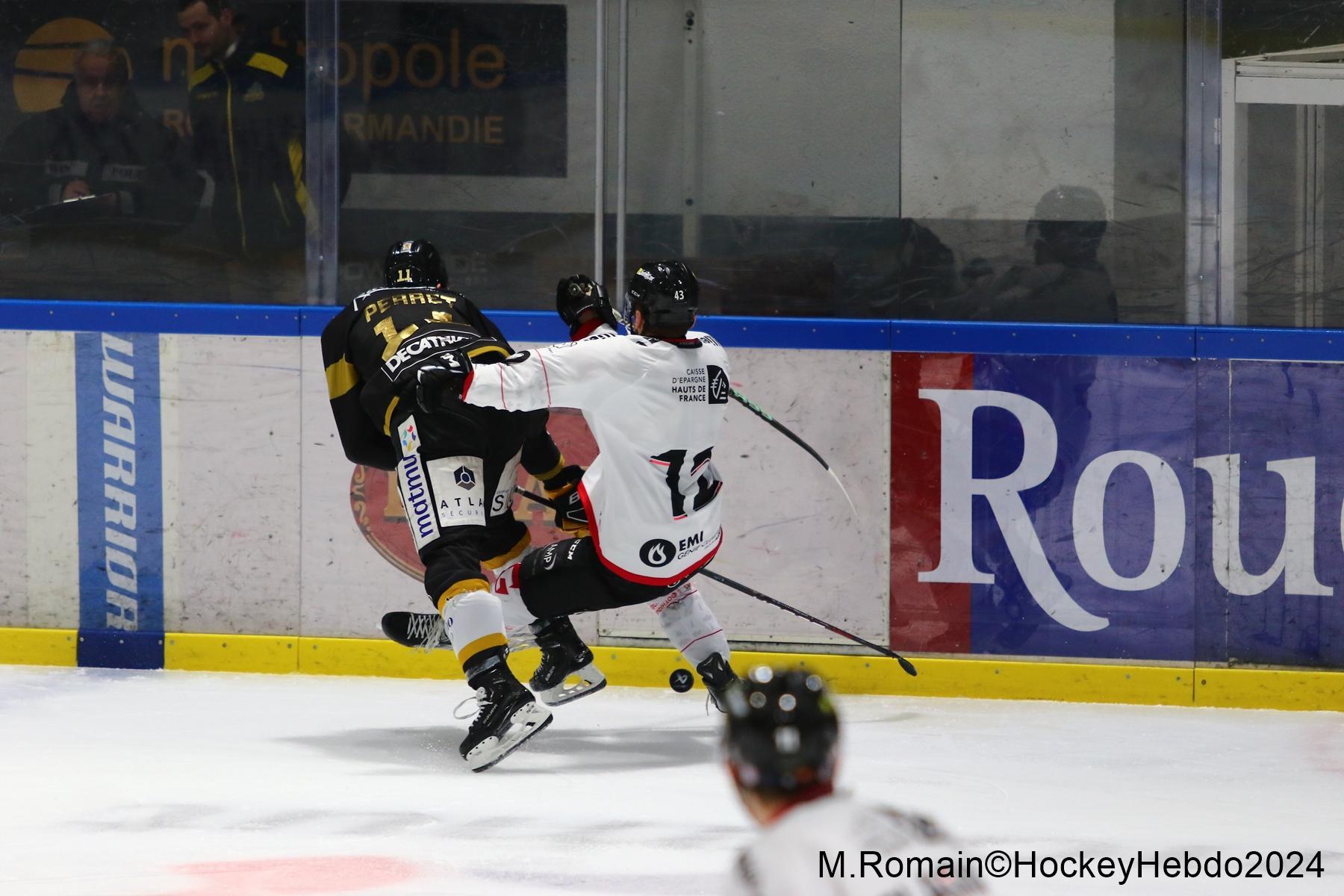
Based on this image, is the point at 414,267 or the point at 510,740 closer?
the point at 510,740

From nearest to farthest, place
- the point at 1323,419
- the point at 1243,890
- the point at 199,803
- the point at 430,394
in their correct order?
the point at 1243,890 → the point at 199,803 → the point at 430,394 → the point at 1323,419

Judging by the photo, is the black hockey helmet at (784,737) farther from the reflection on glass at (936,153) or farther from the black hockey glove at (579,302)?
the reflection on glass at (936,153)

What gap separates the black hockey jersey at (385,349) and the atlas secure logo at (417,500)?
15 cm

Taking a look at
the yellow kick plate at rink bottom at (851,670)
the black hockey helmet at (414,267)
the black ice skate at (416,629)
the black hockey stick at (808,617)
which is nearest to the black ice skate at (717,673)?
the black hockey stick at (808,617)

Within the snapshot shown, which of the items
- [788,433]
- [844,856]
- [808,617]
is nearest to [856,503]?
[788,433]

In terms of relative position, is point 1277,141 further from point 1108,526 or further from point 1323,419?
point 1108,526

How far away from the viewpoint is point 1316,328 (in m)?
4.73

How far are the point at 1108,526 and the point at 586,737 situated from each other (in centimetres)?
167

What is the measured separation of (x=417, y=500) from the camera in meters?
3.98

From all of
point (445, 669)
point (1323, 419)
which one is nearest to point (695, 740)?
point (445, 669)

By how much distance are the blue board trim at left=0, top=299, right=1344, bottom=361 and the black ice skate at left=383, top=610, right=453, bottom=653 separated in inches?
43.9

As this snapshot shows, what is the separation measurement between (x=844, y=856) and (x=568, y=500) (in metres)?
2.88

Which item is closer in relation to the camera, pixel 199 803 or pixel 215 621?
pixel 199 803

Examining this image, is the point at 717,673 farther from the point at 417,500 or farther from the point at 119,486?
the point at 119,486
